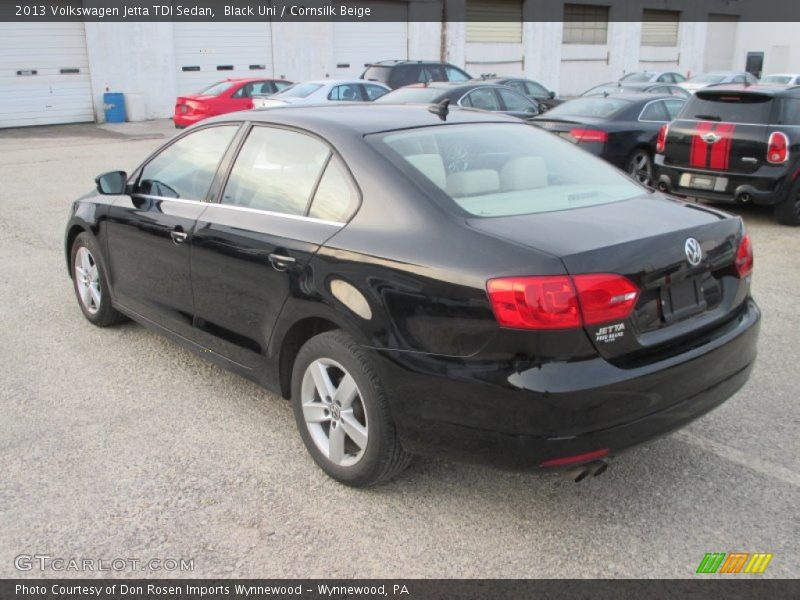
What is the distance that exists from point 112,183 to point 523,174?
2.66m

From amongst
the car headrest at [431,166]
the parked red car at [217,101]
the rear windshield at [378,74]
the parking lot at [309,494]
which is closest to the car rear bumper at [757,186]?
the parking lot at [309,494]

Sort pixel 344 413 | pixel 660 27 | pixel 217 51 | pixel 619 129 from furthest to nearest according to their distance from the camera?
1. pixel 660 27
2. pixel 217 51
3. pixel 619 129
4. pixel 344 413

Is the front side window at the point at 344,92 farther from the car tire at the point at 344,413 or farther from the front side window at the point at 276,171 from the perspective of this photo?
the car tire at the point at 344,413

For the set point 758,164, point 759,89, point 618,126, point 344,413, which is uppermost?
point 759,89

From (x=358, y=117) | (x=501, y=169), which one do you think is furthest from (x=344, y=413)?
(x=358, y=117)

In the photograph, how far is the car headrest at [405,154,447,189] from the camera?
10.7 ft

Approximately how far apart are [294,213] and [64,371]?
2.10m

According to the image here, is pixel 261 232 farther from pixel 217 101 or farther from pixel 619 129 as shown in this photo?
pixel 217 101

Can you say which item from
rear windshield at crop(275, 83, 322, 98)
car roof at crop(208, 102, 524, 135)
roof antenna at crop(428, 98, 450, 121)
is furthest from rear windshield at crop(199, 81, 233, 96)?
roof antenna at crop(428, 98, 450, 121)

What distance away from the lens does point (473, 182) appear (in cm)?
337

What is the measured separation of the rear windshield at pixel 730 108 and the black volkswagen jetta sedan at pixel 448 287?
550 centimetres

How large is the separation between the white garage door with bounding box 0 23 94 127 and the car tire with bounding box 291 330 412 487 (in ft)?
71.3

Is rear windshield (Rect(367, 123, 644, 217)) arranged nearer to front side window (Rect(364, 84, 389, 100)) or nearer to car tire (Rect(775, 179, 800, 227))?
car tire (Rect(775, 179, 800, 227))

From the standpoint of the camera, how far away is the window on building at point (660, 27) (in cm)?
3850
